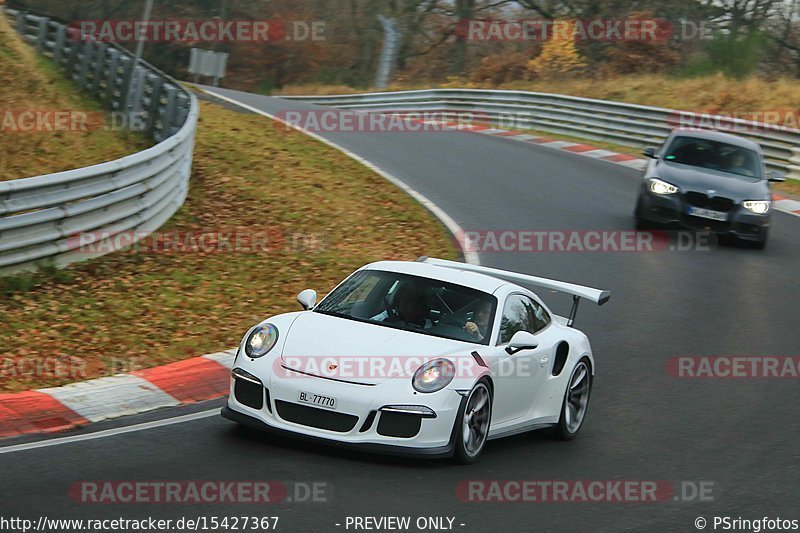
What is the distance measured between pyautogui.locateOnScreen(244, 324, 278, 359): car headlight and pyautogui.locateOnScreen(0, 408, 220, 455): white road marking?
78 centimetres

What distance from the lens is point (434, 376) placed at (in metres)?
7.69

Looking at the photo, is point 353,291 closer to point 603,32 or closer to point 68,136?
point 68,136

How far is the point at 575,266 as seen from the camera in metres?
15.9

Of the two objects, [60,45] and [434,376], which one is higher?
[60,45]

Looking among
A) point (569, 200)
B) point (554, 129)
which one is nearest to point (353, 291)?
point (569, 200)

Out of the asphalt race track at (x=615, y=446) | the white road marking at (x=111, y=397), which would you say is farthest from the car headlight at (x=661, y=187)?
the white road marking at (x=111, y=397)

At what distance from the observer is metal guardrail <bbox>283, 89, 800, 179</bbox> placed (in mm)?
25719

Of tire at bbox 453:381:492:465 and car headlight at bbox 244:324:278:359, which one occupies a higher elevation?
car headlight at bbox 244:324:278:359

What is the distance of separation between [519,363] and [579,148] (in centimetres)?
2080

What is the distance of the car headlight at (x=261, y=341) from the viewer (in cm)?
793

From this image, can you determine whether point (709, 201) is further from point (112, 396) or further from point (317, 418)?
point (317, 418)

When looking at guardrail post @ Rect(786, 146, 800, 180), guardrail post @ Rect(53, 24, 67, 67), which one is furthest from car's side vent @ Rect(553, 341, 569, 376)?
guardrail post @ Rect(53, 24, 67, 67)

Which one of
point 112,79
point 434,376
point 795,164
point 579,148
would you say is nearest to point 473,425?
point 434,376

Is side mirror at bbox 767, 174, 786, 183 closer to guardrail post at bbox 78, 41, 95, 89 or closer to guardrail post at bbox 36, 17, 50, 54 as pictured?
guardrail post at bbox 78, 41, 95, 89
